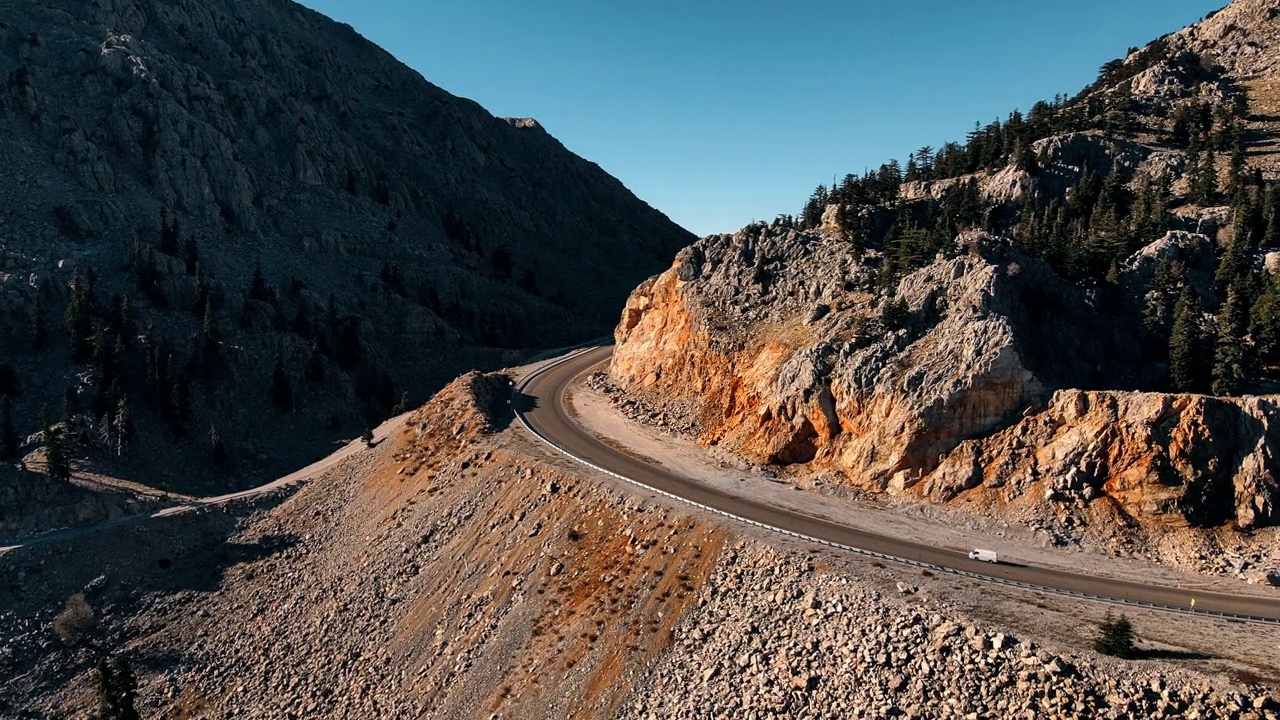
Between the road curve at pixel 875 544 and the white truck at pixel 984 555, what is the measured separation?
0.90ft

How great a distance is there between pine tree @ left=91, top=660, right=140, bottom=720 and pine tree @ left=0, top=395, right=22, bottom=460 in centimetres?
3155

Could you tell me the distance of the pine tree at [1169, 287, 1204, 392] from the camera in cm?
3931

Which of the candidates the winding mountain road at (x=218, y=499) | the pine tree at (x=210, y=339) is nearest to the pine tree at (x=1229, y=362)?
the winding mountain road at (x=218, y=499)

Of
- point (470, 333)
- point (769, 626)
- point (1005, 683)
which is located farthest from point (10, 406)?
point (1005, 683)

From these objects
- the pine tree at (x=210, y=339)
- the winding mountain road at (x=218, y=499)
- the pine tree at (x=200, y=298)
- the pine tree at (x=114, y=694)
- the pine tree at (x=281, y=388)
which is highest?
the pine tree at (x=200, y=298)

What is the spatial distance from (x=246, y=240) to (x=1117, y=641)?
105172 mm

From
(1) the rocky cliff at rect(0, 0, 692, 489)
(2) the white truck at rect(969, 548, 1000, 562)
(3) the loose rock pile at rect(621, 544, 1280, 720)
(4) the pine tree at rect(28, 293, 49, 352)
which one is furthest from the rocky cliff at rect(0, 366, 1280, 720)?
(4) the pine tree at rect(28, 293, 49, 352)

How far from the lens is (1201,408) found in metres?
32.7

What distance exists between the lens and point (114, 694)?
37.1 m

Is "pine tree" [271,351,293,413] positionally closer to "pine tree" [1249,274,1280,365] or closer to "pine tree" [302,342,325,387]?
"pine tree" [302,342,325,387]

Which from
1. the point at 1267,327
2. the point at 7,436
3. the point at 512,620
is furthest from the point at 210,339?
the point at 1267,327

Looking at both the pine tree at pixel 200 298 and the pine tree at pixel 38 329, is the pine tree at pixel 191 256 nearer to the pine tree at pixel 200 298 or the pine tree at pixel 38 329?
the pine tree at pixel 200 298

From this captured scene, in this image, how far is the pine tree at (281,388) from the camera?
76.5 metres

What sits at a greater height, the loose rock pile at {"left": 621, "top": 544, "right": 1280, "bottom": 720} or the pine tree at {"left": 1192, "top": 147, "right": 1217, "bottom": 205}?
the pine tree at {"left": 1192, "top": 147, "right": 1217, "bottom": 205}
